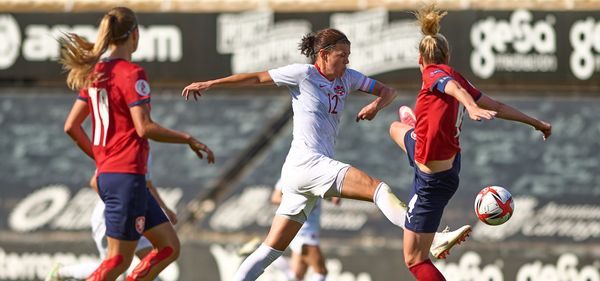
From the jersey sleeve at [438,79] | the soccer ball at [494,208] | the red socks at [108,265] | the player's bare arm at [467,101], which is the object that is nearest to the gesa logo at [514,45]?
the soccer ball at [494,208]

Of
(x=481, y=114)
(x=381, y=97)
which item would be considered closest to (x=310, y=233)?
(x=381, y=97)

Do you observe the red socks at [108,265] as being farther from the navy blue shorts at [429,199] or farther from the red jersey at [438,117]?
the red jersey at [438,117]

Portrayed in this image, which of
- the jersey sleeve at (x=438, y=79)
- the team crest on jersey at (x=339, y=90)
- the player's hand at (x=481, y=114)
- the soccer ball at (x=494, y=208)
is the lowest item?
the soccer ball at (x=494, y=208)

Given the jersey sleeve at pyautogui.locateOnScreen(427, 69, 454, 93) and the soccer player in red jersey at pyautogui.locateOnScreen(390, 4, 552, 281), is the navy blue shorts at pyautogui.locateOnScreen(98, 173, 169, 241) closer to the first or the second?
the soccer player in red jersey at pyautogui.locateOnScreen(390, 4, 552, 281)

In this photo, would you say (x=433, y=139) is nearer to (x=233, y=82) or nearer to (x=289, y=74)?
(x=289, y=74)

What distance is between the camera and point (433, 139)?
7.61 metres

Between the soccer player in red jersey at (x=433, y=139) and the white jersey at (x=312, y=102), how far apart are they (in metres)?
0.59

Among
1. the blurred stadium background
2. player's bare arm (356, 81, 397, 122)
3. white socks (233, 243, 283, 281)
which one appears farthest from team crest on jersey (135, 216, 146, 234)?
the blurred stadium background

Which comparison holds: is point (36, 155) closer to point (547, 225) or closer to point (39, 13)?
point (39, 13)

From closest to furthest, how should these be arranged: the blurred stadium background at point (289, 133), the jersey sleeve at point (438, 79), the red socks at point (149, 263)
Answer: the jersey sleeve at point (438, 79)
the red socks at point (149, 263)
the blurred stadium background at point (289, 133)

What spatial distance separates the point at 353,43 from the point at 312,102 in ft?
27.0

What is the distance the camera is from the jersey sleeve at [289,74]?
7805mm

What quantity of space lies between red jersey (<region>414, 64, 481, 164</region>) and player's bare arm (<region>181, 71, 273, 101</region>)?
1.04 metres

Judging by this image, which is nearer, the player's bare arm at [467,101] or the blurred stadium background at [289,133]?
the player's bare arm at [467,101]
